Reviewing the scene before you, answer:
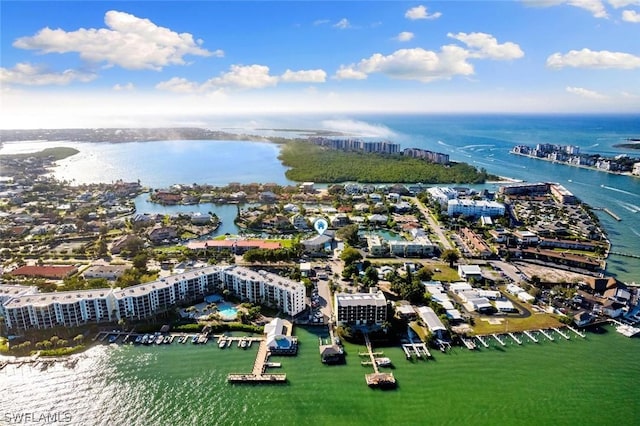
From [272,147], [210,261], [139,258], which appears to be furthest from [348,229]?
[272,147]

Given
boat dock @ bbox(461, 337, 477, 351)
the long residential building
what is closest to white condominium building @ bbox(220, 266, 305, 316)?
the long residential building

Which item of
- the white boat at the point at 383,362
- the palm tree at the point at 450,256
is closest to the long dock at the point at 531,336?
the white boat at the point at 383,362

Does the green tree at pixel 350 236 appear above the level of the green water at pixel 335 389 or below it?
above

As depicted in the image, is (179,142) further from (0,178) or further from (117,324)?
(117,324)

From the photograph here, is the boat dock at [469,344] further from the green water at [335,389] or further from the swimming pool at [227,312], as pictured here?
the swimming pool at [227,312]

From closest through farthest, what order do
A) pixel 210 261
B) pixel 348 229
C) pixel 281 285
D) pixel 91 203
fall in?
pixel 281 285 < pixel 210 261 < pixel 348 229 < pixel 91 203

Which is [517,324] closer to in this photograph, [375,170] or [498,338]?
[498,338]

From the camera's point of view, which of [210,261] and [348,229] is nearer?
[210,261]
